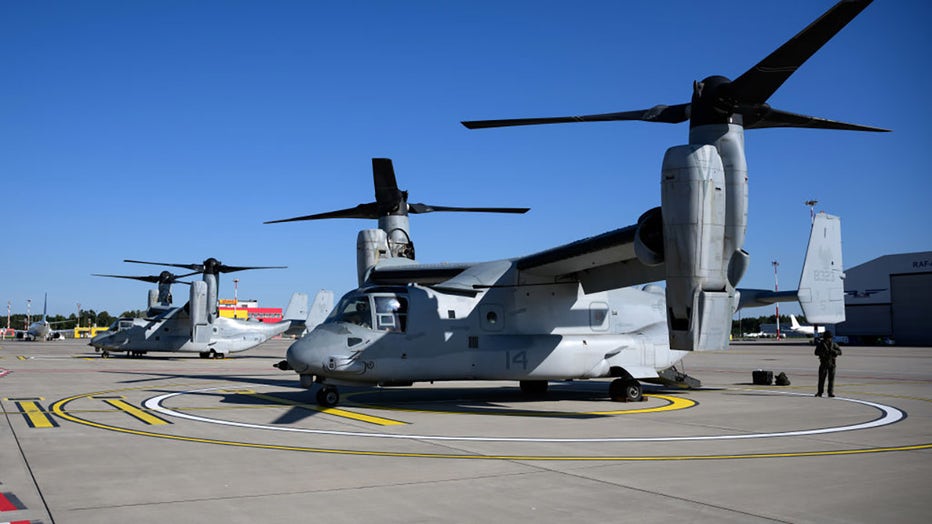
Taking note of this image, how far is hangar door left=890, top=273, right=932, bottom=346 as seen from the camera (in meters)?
68.2

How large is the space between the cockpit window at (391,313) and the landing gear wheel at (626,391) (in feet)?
17.8

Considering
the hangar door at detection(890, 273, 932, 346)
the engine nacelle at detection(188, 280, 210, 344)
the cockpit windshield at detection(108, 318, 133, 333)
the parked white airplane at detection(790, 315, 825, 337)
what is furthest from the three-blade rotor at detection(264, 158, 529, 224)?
the parked white airplane at detection(790, 315, 825, 337)

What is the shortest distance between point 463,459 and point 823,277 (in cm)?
1154

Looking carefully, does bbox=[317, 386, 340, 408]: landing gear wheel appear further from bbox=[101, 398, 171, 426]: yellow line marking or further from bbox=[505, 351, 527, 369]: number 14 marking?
bbox=[505, 351, 527, 369]: number 14 marking

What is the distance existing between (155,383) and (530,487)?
1841 centimetres

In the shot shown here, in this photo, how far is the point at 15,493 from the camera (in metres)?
7.29

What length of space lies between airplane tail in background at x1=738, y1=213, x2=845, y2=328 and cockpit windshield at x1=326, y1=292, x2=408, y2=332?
29.8ft

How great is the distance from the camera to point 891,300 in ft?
237

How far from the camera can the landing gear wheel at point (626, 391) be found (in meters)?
17.2

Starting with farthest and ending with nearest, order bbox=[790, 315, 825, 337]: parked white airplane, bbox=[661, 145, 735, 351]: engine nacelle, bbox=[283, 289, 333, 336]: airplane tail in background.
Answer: bbox=[790, 315, 825, 337]: parked white airplane < bbox=[283, 289, 333, 336]: airplane tail in background < bbox=[661, 145, 735, 351]: engine nacelle

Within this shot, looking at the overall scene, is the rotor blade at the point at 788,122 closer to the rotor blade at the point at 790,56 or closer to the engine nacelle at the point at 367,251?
the rotor blade at the point at 790,56

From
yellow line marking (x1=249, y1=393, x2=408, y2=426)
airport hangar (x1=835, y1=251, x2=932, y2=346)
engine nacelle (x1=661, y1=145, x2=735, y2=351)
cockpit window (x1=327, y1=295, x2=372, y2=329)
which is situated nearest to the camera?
engine nacelle (x1=661, y1=145, x2=735, y2=351)

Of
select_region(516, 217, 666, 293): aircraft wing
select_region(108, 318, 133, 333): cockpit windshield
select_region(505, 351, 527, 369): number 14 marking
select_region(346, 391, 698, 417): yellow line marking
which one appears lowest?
select_region(346, 391, 698, 417): yellow line marking

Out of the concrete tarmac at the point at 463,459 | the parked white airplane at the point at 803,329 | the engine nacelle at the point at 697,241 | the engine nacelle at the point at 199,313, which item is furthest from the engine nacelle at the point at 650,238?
the parked white airplane at the point at 803,329
